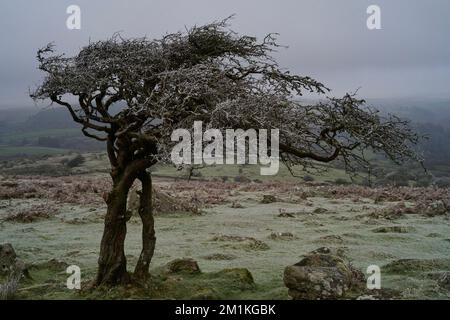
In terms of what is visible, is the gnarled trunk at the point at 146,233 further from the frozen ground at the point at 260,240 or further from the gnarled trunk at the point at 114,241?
the frozen ground at the point at 260,240

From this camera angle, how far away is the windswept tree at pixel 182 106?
34.2 ft

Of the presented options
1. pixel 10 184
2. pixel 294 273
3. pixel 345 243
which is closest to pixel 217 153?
pixel 294 273

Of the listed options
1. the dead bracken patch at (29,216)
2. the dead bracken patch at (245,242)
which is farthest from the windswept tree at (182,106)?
the dead bracken patch at (29,216)

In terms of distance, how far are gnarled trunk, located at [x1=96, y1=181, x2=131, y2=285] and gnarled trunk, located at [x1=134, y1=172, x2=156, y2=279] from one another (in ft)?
1.17

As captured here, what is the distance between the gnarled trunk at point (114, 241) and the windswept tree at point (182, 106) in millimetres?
22

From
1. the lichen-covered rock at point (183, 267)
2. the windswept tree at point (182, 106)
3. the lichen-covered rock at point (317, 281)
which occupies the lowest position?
the lichen-covered rock at point (183, 267)

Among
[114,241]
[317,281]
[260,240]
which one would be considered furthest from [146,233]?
[260,240]

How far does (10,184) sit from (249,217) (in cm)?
2293

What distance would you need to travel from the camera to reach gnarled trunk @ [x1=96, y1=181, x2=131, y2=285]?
11.9 metres

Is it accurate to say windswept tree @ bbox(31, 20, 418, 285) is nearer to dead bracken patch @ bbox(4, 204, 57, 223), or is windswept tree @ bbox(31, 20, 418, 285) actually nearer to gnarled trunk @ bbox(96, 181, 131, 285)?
gnarled trunk @ bbox(96, 181, 131, 285)

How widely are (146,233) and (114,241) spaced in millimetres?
722

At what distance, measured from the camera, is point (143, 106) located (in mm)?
10383

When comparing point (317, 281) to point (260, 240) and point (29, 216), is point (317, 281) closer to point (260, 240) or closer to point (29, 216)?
point (260, 240)

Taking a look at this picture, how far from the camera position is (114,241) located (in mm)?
12008
